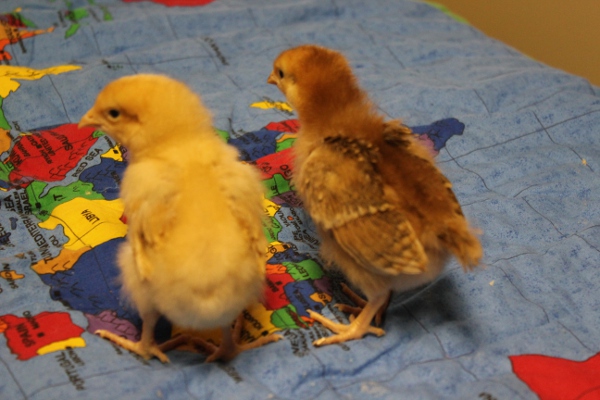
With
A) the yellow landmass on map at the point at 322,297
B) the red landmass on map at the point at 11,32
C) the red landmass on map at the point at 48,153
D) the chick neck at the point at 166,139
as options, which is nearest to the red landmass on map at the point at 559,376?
the yellow landmass on map at the point at 322,297

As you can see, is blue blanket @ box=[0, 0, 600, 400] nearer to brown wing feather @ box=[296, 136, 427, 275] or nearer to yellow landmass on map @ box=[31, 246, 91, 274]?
yellow landmass on map @ box=[31, 246, 91, 274]

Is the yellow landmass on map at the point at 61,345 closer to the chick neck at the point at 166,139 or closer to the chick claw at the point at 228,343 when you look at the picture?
the chick claw at the point at 228,343

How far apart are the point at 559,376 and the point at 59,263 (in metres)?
1.09

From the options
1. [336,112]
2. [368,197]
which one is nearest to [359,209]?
[368,197]

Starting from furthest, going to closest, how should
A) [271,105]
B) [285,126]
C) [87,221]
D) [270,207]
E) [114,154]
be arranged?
1. [271,105]
2. [285,126]
3. [114,154]
4. [270,207]
5. [87,221]

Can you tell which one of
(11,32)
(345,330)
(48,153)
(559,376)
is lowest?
(559,376)

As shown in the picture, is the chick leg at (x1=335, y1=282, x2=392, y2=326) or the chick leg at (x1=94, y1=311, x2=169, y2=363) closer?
the chick leg at (x1=94, y1=311, x2=169, y2=363)

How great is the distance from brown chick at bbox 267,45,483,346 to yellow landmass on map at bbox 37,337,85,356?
47 centimetres

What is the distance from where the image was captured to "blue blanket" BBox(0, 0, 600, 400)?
45.2 inches

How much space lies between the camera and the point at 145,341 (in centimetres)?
116

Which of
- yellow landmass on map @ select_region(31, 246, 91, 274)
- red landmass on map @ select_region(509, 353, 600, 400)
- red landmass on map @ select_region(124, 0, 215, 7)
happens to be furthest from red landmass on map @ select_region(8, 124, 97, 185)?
red landmass on map @ select_region(509, 353, 600, 400)

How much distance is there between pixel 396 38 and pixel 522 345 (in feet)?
5.41

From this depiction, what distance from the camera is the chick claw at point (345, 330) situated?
4.06ft

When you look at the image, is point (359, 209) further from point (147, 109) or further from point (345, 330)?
point (147, 109)
